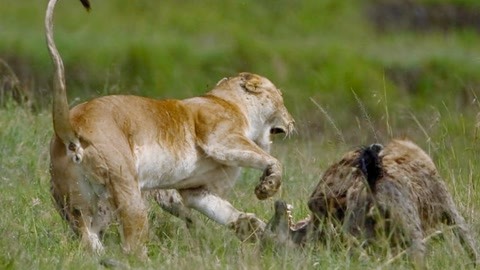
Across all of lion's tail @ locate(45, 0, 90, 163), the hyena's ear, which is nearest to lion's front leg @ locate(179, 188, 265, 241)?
the hyena's ear

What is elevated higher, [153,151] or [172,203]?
[153,151]

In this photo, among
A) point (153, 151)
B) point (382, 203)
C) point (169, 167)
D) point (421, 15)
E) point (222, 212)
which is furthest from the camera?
point (421, 15)

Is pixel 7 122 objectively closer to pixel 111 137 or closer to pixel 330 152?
pixel 330 152

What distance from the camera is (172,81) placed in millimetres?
→ 18422

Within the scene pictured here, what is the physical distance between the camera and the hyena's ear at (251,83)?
9703 mm

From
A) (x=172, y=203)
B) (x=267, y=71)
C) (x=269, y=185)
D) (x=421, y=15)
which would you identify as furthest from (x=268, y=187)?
(x=421, y=15)

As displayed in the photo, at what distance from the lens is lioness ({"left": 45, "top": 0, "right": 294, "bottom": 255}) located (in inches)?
316

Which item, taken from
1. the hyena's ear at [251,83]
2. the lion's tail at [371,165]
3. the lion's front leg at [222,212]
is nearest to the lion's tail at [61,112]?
the lion's front leg at [222,212]

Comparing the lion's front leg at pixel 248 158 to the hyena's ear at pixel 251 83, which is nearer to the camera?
the lion's front leg at pixel 248 158

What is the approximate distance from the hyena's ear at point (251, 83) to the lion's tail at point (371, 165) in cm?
176

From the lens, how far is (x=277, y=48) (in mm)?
19547

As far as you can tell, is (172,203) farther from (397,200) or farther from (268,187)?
(397,200)

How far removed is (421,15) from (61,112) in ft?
47.0

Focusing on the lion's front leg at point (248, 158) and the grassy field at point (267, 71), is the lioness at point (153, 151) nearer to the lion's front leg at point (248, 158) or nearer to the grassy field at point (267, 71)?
the lion's front leg at point (248, 158)
